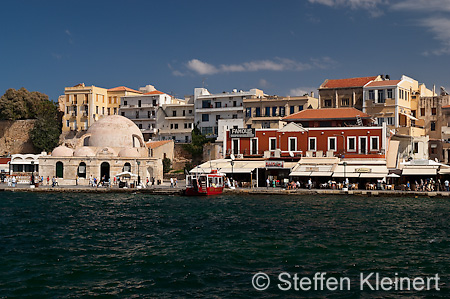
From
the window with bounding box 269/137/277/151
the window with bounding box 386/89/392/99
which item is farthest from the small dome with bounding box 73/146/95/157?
the window with bounding box 386/89/392/99

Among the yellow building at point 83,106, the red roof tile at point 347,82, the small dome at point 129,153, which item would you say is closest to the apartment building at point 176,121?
the yellow building at point 83,106

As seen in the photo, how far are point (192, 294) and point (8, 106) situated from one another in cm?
6844

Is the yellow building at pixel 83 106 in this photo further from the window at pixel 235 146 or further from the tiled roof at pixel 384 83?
the tiled roof at pixel 384 83

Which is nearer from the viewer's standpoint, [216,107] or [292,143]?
[292,143]

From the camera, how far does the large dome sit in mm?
57188

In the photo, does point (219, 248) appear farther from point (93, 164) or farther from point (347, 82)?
point (347, 82)

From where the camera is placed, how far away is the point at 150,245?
2130cm

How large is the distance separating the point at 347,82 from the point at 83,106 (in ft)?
116

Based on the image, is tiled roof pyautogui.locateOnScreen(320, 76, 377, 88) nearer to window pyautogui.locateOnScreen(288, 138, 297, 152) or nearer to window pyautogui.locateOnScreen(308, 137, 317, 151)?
window pyautogui.locateOnScreen(308, 137, 317, 151)

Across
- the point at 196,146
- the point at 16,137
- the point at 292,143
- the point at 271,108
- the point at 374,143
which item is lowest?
the point at 374,143

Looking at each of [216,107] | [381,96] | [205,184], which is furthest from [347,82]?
[205,184]

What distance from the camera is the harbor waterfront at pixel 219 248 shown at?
1549cm

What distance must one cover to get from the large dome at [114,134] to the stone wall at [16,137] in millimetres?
19782

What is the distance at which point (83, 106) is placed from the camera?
241 feet
